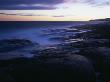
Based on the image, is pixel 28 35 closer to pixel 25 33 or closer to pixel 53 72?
pixel 25 33

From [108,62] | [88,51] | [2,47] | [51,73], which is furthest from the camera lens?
[2,47]

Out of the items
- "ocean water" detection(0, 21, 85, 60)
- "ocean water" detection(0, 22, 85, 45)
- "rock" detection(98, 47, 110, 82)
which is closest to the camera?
"rock" detection(98, 47, 110, 82)

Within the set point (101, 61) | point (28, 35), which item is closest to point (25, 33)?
point (28, 35)

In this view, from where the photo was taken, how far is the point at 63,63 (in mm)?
10531

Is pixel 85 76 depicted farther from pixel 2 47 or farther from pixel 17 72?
pixel 2 47

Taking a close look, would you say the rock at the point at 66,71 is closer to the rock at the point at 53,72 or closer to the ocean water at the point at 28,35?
the rock at the point at 53,72

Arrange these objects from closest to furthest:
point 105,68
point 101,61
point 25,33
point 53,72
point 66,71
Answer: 1. point 53,72
2. point 66,71
3. point 105,68
4. point 101,61
5. point 25,33

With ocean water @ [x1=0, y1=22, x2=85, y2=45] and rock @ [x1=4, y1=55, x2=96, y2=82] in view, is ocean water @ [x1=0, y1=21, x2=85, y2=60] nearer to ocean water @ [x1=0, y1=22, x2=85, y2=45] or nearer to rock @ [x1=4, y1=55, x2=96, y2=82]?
ocean water @ [x1=0, y1=22, x2=85, y2=45]

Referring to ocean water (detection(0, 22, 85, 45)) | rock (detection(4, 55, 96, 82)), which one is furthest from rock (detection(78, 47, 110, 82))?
ocean water (detection(0, 22, 85, 45))

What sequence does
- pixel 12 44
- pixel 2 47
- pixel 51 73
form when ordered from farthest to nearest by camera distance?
pixel 12 44, pixel 2 47, pixel 51 73

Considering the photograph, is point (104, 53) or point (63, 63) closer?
point (63, 63)

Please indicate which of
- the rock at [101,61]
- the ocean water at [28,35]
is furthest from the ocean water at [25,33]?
the rock at [101,61]

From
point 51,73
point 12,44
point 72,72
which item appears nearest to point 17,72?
point 51,73

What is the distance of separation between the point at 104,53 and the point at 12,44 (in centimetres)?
1325
